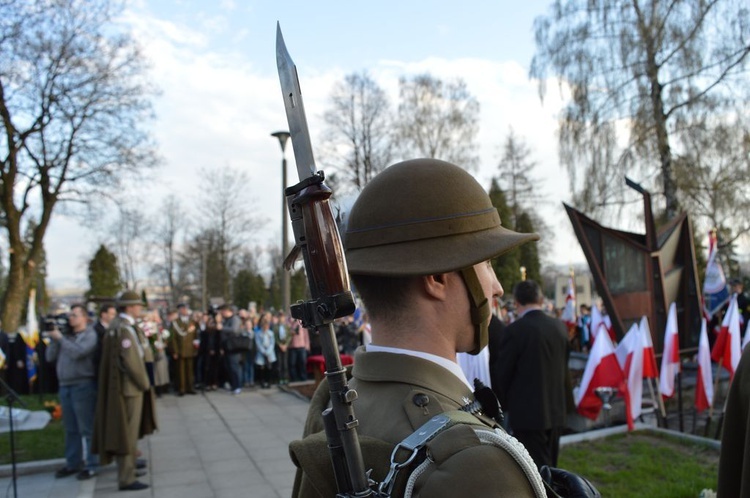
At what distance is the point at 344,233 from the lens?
165 cm

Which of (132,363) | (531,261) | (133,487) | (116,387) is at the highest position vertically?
(531,261)

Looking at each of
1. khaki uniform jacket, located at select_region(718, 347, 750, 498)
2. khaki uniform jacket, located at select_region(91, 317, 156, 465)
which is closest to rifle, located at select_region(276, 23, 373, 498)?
khaki uniform jacket, located at select_region(718, 347, 750, 498)

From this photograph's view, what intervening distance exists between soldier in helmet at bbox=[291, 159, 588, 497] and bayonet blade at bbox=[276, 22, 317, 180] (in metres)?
0.28

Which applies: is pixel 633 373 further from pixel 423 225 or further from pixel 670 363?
pixel 423 225

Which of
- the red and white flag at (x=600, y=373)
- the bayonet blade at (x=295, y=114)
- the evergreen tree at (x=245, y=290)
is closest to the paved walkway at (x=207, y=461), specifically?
the red and white flag at (x=600, y=373)

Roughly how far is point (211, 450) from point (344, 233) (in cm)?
771

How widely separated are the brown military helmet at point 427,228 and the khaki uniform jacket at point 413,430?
0.21 m

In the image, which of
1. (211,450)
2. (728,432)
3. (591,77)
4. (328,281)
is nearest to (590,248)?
(211,450)

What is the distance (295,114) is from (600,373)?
729 cm

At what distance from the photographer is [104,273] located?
47.8 meters

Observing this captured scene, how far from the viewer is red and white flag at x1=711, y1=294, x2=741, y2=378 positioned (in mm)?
8000

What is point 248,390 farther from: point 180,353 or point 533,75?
point 533,75

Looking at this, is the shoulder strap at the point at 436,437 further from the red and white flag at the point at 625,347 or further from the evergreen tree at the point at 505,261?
the evergreen tree at the point at 505,261

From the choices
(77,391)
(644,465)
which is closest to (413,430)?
(644,465)
